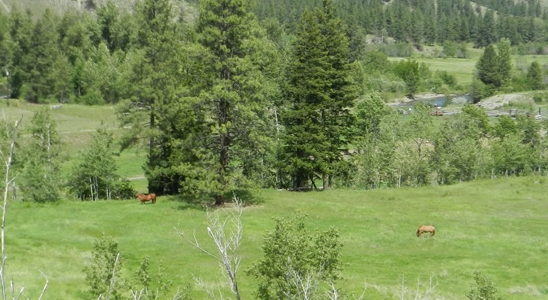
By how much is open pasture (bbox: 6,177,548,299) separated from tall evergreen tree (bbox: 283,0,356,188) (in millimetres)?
3485

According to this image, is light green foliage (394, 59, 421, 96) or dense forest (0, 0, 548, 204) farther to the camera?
light green foliage (394, 59, 421, 96)

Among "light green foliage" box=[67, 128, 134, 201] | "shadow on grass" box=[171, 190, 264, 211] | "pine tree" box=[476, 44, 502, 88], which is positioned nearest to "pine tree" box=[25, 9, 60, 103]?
"light green foliage" box=[67, 128, 134, 201]

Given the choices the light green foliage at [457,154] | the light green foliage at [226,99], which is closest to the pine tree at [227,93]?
the light green foliage at [226,99]

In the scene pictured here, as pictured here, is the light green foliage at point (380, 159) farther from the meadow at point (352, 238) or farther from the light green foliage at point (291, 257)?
the light green foliage at point (291, 257)

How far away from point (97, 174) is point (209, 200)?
10.7 meters

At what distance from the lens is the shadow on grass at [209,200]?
1608 inches

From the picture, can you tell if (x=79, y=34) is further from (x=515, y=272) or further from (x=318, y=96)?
(x=515, y=272)

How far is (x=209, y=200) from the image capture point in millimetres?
42594

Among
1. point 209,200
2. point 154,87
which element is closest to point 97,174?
point 154,87

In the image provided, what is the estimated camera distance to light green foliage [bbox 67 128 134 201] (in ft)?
154

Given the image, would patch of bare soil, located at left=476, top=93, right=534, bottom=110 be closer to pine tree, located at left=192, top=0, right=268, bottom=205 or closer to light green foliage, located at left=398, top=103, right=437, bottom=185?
light green foliage, located at left=398, top=103, right=437, bottom=185

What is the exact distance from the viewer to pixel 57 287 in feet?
91.6

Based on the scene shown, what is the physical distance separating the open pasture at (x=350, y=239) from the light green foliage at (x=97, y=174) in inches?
187

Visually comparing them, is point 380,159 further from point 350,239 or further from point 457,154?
point 350,239
